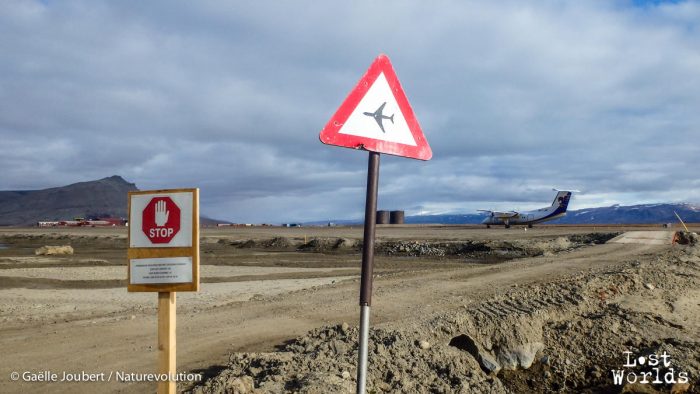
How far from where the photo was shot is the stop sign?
4.47 meters

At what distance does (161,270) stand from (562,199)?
7133 centimetres

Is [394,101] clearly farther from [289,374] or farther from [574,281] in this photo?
[574,281]

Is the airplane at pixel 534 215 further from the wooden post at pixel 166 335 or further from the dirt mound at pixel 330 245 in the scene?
the wooden post at pixel 166 335

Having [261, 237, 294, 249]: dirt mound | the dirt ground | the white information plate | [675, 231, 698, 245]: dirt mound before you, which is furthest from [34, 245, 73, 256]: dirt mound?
[675, 231, 698, 245]: dirt mound

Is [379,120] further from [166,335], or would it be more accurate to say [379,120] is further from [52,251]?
[52,251]

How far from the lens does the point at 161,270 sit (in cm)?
447

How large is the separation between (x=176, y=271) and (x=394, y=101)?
2144 mm

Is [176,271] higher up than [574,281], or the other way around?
[176,271]

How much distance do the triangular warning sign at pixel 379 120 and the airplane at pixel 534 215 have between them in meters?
67.5

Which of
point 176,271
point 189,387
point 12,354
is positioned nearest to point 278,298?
point 12,354

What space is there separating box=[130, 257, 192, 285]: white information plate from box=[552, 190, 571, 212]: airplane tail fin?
2786 inches

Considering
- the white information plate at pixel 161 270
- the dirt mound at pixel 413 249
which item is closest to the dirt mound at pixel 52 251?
the dirt mound at pixel 413 249

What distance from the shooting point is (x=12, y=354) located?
8.10 meters

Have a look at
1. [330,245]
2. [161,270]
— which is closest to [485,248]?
[330,245]
